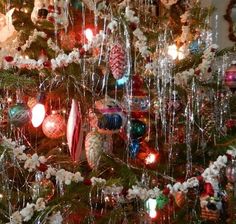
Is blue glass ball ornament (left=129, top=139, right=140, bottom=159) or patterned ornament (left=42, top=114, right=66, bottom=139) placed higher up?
patterned ornament (left=42, top=114, right=66, bottom=139)

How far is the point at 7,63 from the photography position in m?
1.28

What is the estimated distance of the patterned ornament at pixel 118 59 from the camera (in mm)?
1234

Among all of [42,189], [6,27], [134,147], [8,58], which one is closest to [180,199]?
[134,147]

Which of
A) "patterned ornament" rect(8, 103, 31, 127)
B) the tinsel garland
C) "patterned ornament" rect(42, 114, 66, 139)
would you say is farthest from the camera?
"patterned ornament" rect(42, 114, 66, 139)

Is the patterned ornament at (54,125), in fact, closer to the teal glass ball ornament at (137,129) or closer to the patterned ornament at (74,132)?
the patterned ornament at (74,132)

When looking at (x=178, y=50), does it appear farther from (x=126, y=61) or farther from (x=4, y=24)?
(x=4, y=24)

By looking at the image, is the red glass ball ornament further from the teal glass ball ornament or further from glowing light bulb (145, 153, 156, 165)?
glowing light bulb (145, 153, 156, 165)

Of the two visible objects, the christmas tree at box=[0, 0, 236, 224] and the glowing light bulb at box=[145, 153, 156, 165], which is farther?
the glowing light bulb at box=[145, 153, 156, 165]

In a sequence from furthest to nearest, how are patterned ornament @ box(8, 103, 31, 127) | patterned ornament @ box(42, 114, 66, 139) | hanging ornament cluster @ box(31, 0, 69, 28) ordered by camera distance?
hanging ornament cluster @ box(31, 0, 69, 28)
patterned ornament @ box(42, 114, 66, 139)
patterned ornament @ box(8, 103, 31, 127)

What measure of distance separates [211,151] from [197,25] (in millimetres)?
642

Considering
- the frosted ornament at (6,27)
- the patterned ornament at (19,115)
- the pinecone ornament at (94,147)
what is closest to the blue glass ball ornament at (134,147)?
the pinecone ornament at (94,147)

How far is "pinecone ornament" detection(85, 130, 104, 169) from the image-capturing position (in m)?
1.27

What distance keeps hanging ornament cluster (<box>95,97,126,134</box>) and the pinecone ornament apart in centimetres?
3

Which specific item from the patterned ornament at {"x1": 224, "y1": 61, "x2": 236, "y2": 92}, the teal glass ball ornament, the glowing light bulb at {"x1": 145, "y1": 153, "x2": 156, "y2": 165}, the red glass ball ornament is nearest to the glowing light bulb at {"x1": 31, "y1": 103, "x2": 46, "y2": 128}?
the red glass ball ornament
